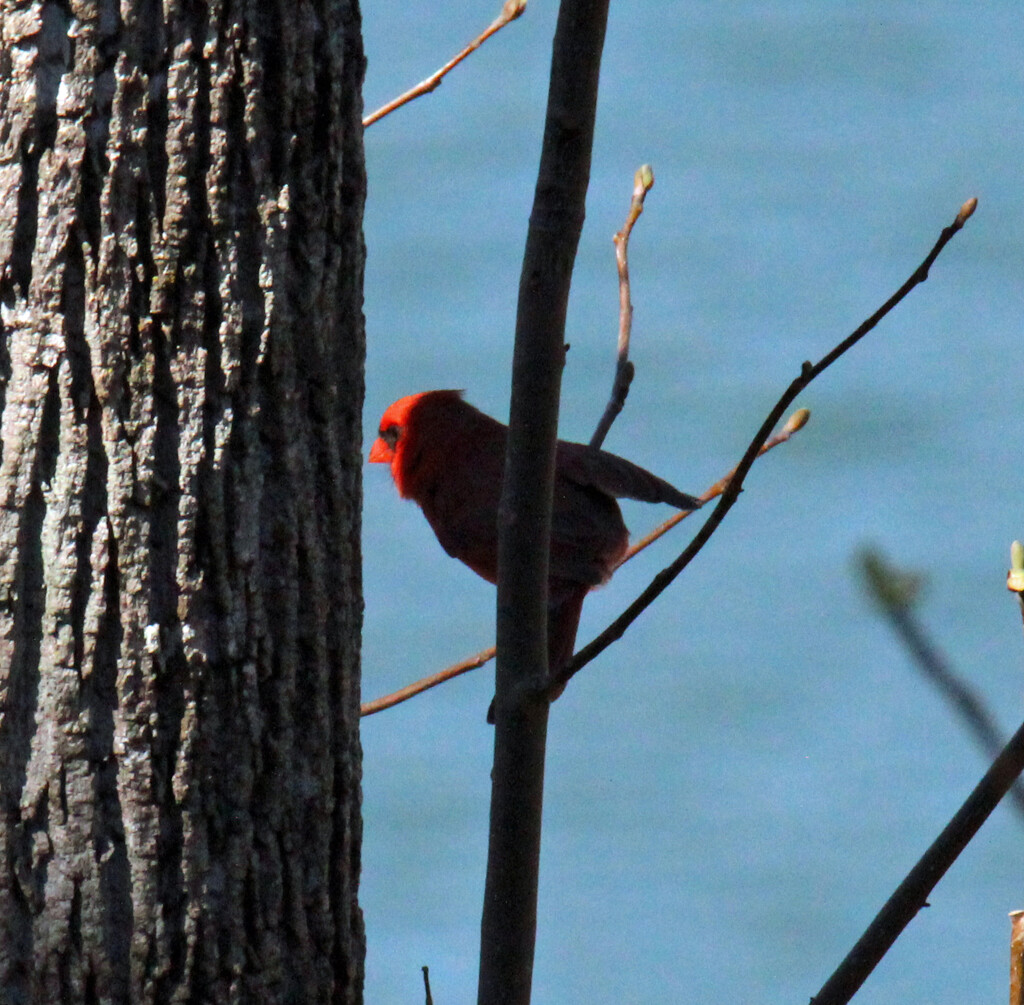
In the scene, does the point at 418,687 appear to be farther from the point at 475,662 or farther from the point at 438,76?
the point at 438,76

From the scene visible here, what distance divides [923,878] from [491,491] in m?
1.88

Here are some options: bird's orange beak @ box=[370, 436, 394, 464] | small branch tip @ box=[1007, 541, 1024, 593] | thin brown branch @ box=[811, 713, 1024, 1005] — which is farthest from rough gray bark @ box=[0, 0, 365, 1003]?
bird's orange beak @ box=[370, 436, 394, 464]

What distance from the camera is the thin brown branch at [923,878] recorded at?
3.98 ft

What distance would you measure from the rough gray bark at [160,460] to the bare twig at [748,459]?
32 centimetres

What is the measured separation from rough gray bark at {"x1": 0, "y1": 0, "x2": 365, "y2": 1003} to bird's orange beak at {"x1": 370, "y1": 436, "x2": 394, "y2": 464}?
1.81 meters

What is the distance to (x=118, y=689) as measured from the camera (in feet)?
4.83

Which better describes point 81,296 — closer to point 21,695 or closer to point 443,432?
point 21,695

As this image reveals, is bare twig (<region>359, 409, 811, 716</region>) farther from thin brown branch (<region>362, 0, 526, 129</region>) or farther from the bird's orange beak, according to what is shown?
the bird's orange beak

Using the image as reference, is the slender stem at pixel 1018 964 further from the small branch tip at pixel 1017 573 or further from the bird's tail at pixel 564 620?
the bird's tail at pixel 564 620

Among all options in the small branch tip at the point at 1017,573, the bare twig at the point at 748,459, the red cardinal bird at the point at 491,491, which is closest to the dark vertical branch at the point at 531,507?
the bare twig at the point at 748,459

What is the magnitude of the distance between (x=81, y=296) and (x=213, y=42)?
265 millimetres

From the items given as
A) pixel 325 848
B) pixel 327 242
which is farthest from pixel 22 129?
pixel 325 848

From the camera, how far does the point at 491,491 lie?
10.3ft

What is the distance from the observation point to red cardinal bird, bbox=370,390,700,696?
2688 millimetres
